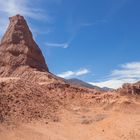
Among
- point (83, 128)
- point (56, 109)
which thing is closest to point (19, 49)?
point (56, 109)

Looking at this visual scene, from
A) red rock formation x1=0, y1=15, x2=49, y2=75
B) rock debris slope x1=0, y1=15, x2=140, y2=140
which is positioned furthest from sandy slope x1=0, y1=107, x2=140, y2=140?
red rock formation x1=0, y1=15, x2=49, y2=75

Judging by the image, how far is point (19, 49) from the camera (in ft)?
198

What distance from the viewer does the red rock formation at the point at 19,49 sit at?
5947cm

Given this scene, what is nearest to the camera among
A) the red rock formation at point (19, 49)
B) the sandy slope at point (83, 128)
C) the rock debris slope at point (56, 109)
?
the sandy slope at point (83, 128)

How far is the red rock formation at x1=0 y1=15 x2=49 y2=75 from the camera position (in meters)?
59.5

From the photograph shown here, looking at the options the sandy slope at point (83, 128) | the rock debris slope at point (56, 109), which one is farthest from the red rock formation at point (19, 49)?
the sandy slope at point (83, 128)

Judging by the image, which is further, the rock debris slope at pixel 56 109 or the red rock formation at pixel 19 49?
the red rock formation at pixel 19 49

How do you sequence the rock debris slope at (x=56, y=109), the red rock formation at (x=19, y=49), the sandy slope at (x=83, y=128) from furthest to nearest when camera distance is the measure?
the red rock formation at (x=19, y=49) → the rock debris slope at (x=56, y=109) → the sandy slope at (x=83, y=128)

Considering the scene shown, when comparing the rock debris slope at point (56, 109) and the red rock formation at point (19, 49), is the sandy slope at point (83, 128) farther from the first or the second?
the red rock formation at point (19, 49)

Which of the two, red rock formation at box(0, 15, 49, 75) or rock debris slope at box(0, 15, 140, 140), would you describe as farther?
red rock formation at box(0, 15, 49, 75)

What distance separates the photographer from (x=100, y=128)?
3728 cm

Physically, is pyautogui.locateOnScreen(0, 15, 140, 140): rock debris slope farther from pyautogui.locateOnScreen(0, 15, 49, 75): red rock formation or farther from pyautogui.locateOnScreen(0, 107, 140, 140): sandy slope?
pyautogui.locateOnScreen(0, 15, 49, 75): red rock formation

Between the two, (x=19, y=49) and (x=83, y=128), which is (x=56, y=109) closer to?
(x=83, y=128)

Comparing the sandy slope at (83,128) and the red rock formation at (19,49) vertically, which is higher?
the red rock formation at (19,49)
